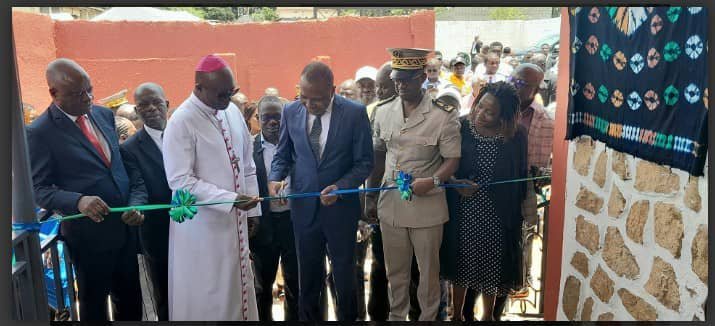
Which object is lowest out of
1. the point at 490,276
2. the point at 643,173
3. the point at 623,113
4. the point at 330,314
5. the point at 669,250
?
the point at 330,314

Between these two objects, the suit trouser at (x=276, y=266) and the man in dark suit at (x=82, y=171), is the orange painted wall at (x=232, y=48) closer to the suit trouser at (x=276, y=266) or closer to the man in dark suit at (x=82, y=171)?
the man in dark suit at (x=82, y=171)

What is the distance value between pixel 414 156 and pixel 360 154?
302 millimetres

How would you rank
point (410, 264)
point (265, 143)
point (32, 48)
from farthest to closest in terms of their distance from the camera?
point (410, 264)
point (265, 143)
point (32, 48)

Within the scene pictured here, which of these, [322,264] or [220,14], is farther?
[322,264]

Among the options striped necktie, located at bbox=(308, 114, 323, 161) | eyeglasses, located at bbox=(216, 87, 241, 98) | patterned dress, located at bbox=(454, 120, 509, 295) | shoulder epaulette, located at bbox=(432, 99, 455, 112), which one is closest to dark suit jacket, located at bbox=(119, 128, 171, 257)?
eyeglasses, located at bbox=(216, 87, 241, 98)

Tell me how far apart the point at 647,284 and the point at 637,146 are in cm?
73

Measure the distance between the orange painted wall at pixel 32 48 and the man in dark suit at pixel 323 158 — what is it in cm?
130

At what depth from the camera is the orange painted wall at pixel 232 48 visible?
3400 mm

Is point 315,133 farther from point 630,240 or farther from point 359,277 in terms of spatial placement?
point 630,240

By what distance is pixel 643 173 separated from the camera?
3254mm

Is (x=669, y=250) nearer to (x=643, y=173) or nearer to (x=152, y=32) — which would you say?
(x=643, y=173)

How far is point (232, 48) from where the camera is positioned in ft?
11.3

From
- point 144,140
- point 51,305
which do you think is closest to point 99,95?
point 144,140

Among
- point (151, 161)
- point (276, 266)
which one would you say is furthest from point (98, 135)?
point (276, 266)
